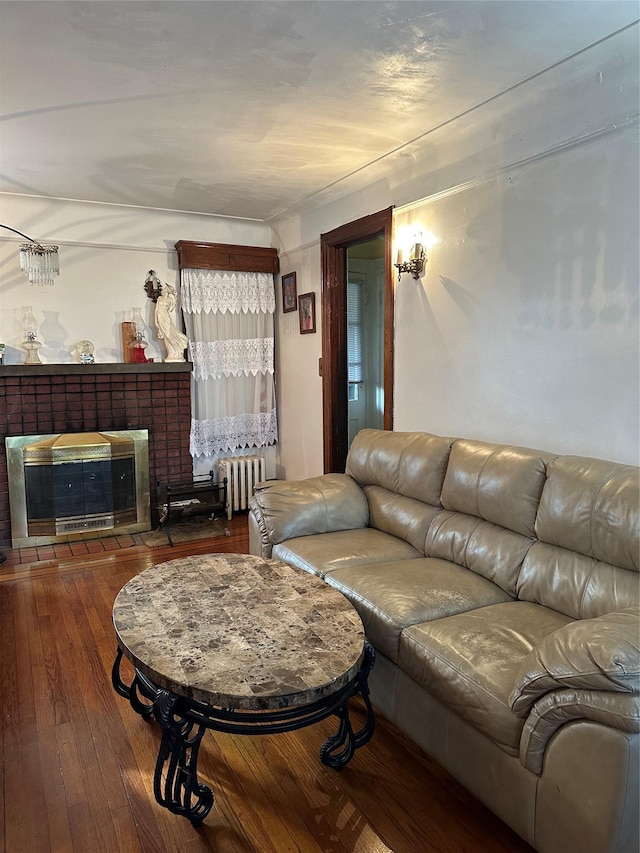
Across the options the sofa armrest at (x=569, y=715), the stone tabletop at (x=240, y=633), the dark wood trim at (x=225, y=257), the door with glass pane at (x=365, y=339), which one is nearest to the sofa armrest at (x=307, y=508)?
the stone tabletop at (x=240, y=633)

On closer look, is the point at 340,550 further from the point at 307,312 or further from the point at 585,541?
the point at 307,312

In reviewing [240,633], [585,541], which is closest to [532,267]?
[585,541]

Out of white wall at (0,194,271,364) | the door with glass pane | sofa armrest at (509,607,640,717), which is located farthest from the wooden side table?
sofa armrest at (509,607,640,717)

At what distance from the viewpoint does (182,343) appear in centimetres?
468

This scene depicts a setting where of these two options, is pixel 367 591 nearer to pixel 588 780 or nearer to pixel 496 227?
pixel 588 780

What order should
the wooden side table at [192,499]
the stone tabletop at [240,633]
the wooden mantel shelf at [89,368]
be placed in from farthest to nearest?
the wooden side table at [192,499] < the wooden mantel shelf at [89,368] < the stone tabletop at [240,633]

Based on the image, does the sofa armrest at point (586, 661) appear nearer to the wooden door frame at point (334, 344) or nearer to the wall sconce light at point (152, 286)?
the wooden door frame at point (334, 344)

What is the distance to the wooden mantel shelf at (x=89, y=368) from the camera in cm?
414

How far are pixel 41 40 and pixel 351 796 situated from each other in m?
2.79

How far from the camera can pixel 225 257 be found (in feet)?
15.8

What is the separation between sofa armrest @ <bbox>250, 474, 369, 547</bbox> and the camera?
300 cm

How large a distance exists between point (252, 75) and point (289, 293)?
2.50 m

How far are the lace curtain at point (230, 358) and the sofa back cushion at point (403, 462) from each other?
185cm

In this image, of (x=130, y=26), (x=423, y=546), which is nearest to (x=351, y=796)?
(x=423, y=546)
